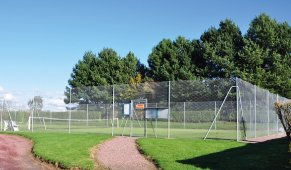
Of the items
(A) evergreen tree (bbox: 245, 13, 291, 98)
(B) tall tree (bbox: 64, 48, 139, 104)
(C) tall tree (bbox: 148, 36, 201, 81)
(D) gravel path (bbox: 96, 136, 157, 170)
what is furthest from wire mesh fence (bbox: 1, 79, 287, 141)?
(B) tall tree (bbox: 64, 48, 139, 104)

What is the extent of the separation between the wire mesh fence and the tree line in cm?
867

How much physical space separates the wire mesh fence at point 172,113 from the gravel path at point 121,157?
12.7ft

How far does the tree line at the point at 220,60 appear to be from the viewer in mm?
31953

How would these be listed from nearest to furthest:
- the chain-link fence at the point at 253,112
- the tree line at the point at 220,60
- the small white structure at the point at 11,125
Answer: the chain-link fence at the point at 253,112, the small white structure at the point at 11,125, the tree line at the point at 220,60

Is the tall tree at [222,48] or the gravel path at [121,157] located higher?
the tall tree at [222,48]

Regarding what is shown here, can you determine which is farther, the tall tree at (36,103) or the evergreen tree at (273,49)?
the evergreen tree at (273,49)

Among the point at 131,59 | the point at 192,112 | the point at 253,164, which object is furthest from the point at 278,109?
the point at 131,59

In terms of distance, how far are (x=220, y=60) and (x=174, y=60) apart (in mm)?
6001

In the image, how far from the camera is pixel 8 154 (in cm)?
1048

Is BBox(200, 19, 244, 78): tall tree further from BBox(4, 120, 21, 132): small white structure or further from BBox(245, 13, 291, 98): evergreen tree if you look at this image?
BBox(4, 120, 21, 132): small white structure

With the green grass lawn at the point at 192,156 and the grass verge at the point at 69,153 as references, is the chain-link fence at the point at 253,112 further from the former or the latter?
the grass verge at the point at 69,153

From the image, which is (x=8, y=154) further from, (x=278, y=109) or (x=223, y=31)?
(x=223, y=31)

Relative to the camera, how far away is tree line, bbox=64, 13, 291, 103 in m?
32.0

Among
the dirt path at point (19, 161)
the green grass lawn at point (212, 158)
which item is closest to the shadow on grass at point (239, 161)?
the green grass lawn at point (212, 158)
